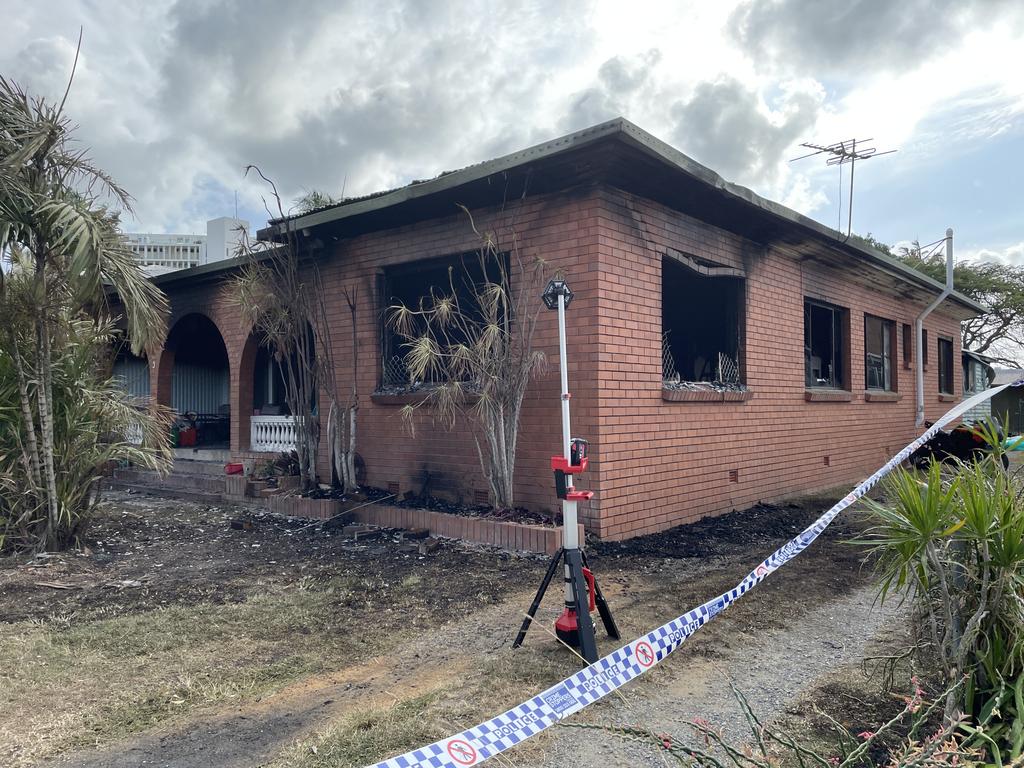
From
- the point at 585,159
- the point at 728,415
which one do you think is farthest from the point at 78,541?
the point at 728,415

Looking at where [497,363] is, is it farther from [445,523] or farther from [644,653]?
[644,653]

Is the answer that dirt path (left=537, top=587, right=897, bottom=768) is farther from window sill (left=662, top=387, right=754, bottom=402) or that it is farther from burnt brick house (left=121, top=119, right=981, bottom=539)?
window sill (left=662, top=387, right=754, bottom=402)

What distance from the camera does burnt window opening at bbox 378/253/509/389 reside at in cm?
807

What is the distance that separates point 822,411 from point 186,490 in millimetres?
9683

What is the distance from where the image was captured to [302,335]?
8.70 m

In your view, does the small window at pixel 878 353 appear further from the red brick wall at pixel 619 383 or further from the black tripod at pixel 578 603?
the black tripod at pixel 578 603

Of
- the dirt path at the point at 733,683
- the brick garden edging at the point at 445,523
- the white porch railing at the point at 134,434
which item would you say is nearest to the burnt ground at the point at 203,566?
the brick garden edging at the point at 445,523

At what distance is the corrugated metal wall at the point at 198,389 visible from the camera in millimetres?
14656

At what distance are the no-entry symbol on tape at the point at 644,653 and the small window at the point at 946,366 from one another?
16335mm

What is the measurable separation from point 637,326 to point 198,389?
1146 centimetres

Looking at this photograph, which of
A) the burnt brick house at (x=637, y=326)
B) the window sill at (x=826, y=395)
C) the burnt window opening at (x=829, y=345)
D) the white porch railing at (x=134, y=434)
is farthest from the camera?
the burnt window opening at (x=829, y=345)

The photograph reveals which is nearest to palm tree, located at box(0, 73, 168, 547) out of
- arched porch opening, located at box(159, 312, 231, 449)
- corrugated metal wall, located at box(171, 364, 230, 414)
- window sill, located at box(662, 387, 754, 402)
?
window sill, located at box(662, 387, 754, 402)

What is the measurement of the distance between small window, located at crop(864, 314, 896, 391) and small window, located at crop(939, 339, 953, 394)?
15.0 ft

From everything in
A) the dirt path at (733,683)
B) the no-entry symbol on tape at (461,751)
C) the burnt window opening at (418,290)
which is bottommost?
the dirt path at (733,683)
